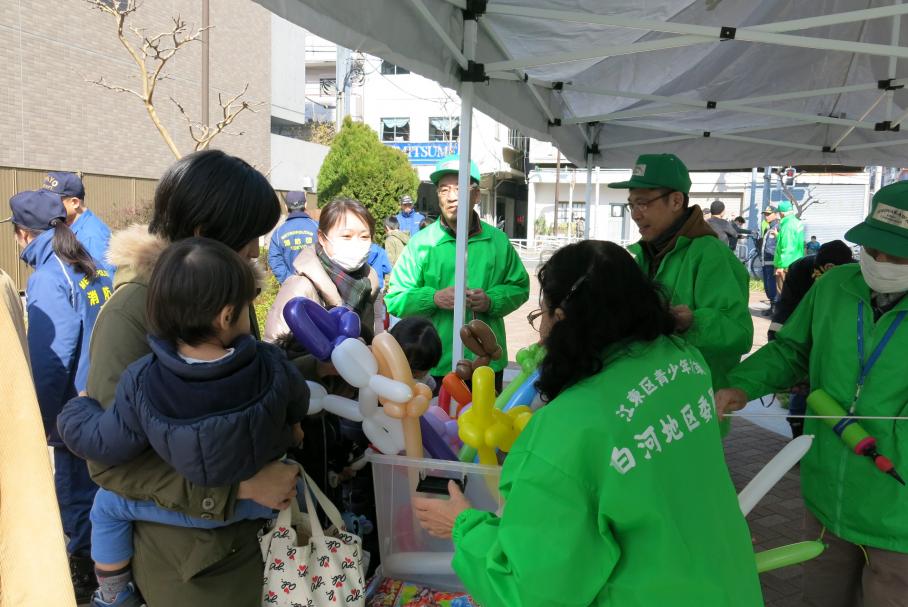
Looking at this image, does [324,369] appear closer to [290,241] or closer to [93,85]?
[290,241]

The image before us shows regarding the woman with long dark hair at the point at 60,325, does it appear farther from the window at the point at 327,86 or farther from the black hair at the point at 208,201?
the window at the point at 327,86

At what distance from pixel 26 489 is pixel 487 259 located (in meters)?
2.86

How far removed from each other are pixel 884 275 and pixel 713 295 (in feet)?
2.26

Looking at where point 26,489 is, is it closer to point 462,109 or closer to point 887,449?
point 887,449

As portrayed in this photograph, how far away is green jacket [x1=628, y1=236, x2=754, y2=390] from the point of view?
2.60 meters

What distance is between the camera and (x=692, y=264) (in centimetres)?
275

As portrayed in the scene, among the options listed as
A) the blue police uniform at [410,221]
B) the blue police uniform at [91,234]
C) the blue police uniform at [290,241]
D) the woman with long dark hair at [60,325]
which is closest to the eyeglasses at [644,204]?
the woman with long dark hair at [60,325]

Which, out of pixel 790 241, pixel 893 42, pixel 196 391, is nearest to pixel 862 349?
pixel 196 391

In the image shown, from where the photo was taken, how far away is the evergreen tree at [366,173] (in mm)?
19312

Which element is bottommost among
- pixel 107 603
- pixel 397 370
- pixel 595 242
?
pixel 107 603

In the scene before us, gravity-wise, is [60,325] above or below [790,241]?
below

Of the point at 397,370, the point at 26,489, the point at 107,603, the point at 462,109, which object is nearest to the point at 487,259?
the point at 462,109

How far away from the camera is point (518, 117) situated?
4219 mm

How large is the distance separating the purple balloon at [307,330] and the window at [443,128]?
30674mm
